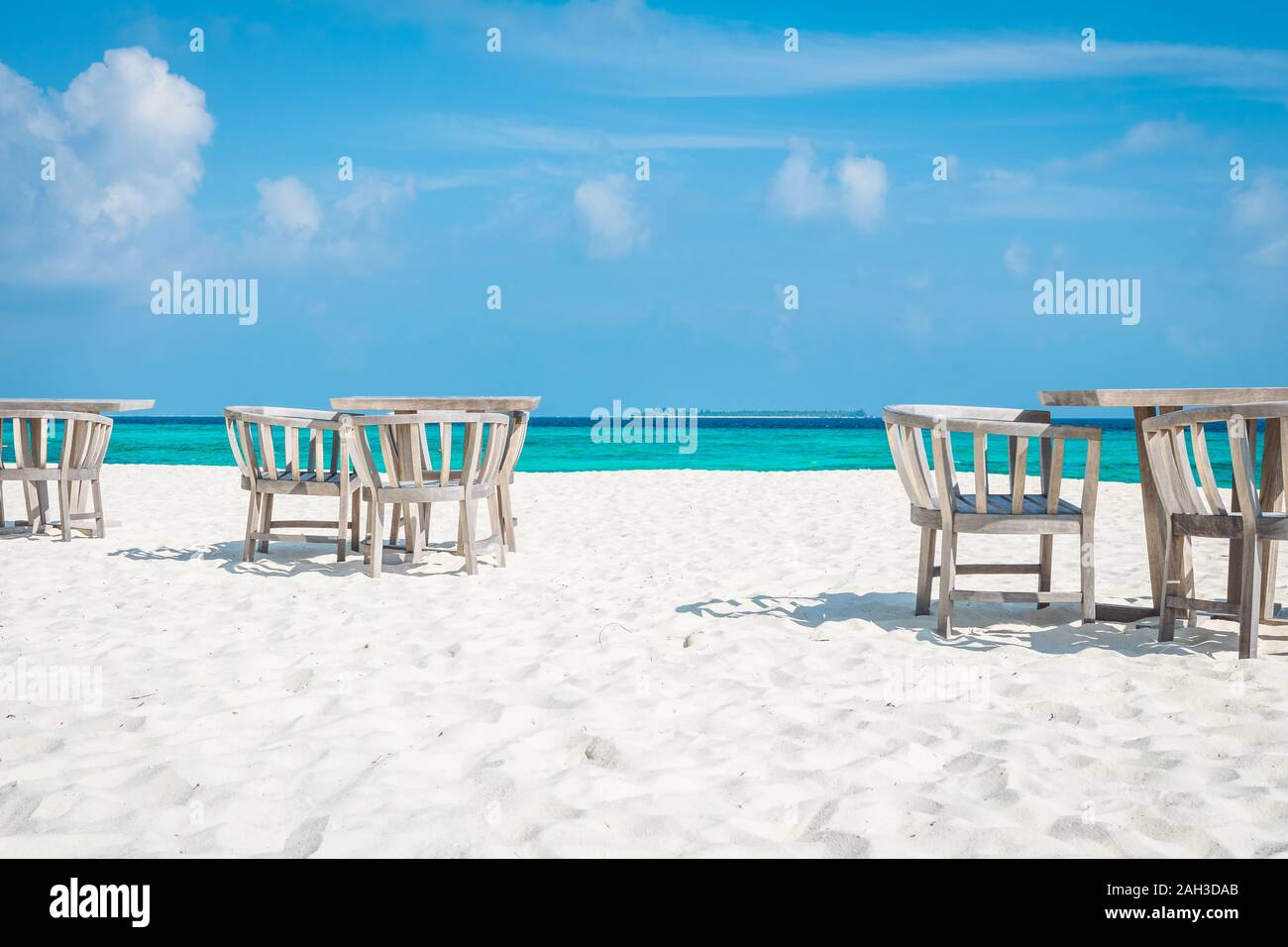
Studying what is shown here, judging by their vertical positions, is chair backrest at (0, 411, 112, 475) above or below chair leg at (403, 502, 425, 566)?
above

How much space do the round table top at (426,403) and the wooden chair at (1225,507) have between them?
3507 millimetres

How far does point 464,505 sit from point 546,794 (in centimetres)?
329

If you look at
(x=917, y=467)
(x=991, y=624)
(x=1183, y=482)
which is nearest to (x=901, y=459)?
(x=917, y=467)

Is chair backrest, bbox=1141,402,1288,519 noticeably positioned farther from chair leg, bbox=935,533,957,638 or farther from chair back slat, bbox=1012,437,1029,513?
chair leg, bbox=935,533,957,638

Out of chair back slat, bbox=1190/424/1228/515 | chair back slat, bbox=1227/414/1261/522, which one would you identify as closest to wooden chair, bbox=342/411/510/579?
chair back slat, bbox=1190/424/1228/515

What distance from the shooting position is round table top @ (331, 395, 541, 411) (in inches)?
239

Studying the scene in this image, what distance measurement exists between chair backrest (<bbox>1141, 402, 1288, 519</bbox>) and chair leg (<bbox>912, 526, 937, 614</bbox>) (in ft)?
3.30

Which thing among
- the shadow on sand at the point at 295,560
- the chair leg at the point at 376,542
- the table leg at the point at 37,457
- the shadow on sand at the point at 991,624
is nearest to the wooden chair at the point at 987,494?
the shadow on sand at the point at 991,624

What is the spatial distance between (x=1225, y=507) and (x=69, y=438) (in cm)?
706

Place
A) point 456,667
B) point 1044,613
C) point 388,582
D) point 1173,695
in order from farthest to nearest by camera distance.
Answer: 1. point 388,582
2. point 1044,613
3. point 456,667
4. point 1173,695

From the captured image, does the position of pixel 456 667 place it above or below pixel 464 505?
below

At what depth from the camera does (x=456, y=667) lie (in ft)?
11.9
